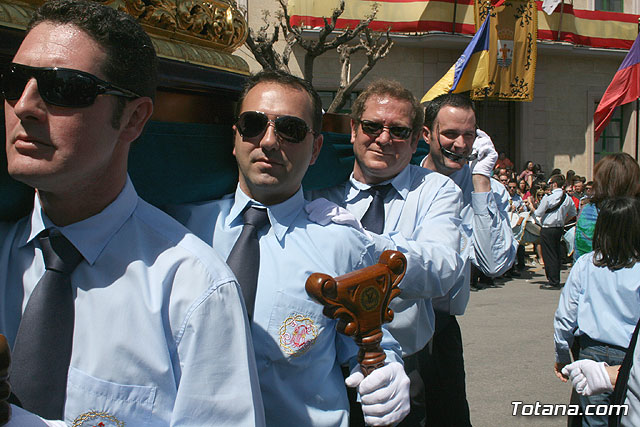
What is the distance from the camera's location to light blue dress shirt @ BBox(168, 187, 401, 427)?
1601mm

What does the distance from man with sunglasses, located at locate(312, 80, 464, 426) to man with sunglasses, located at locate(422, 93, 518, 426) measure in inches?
14.6

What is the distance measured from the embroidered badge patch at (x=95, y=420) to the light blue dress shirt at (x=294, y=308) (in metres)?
0.55

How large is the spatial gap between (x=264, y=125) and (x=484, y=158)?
2.29 meters

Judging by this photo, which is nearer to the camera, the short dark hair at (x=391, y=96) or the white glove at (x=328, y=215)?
the white glove at (x=328, y=215)

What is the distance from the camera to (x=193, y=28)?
163 centimetres

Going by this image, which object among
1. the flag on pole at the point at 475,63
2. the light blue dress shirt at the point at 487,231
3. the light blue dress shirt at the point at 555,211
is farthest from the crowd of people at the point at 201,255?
the light blue dress shirt at the point at 555,211

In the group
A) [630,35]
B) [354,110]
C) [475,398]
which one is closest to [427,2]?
[630,35]

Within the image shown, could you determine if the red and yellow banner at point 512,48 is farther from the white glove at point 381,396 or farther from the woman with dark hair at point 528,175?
the white glove at point 381,396

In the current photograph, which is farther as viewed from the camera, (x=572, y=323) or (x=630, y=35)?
(x=630, y=35)

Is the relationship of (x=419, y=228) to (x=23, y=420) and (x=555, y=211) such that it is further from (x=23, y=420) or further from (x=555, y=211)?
(x=555, y=211)

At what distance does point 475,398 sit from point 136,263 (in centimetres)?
397

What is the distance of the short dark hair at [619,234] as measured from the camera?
306 cm

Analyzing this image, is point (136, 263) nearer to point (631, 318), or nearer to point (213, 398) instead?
point (213, 398)

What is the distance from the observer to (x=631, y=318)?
9.73 feet
